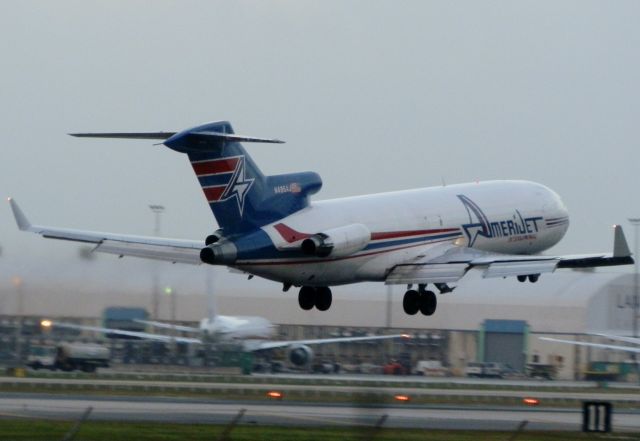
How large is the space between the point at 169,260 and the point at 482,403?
16.4 meters

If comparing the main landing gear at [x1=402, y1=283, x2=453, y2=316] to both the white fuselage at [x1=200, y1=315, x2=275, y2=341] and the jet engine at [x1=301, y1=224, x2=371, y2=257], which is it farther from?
the white fuselage at [x1=200, y1=315, x2=275, y2=341]

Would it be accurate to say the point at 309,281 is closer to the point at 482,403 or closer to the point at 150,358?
the point at 482,403

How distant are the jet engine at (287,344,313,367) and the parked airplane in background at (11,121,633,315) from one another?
1963 cm

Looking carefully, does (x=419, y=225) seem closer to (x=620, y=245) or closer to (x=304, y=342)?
(x=620, y=245)

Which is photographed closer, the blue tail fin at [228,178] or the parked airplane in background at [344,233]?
the blue tail fin at [228,178]

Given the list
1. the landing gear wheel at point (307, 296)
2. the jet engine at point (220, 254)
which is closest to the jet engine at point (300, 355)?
the landing gear wheel at point (307, 296)

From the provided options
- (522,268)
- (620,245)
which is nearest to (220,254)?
(522,268)

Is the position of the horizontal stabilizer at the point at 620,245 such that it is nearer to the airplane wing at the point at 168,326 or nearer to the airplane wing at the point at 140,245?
the airplane wing at the point at 140,245

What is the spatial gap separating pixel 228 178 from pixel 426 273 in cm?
993

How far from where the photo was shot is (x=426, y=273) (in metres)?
53.5

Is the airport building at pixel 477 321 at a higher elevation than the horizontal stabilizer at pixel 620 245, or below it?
below

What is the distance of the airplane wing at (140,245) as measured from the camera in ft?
174

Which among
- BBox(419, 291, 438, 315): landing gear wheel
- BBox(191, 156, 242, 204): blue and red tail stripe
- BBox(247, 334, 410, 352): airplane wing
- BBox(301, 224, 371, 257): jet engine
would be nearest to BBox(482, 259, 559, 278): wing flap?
BBox(419, 291, 438, 315): landing gear wheel

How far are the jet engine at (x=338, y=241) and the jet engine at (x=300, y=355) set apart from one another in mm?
25410
